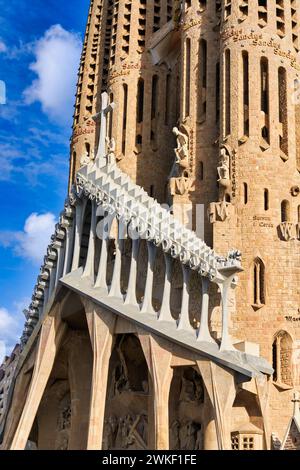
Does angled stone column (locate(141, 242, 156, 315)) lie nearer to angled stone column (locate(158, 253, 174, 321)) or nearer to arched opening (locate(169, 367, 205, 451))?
angled stone column (locate(158, 253, 174, 321))

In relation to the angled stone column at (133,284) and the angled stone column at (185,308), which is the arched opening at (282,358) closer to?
the angled stone column at (185,308)

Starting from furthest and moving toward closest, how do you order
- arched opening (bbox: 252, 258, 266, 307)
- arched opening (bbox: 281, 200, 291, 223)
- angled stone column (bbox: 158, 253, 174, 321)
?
arched opening (bbox: 281, 200, 291, 223) < arched opening (bbox: 252, 258, 266, 307) < angled stone column (bbox: 158, 253, 174, 321)

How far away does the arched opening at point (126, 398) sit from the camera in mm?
27266

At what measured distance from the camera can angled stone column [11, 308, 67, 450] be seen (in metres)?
27.4

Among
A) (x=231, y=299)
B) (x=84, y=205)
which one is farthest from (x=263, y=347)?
(x=84, y=205)

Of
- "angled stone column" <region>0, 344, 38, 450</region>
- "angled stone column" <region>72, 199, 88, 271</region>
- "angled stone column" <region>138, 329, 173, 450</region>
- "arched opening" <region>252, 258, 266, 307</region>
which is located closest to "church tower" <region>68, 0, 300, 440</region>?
"arched opening" <region>252, 258, 266, 307</region>

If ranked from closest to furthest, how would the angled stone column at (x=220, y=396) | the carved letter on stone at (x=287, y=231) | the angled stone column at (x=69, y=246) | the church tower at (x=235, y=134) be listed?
the angled stone column at (x=220, y=396)
the church tower at (x=235, y=134)
the carved letter on stone at (x=287, y=231)
the angled stone column at (x=69, y=246)

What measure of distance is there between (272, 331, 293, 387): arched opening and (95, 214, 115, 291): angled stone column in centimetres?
567

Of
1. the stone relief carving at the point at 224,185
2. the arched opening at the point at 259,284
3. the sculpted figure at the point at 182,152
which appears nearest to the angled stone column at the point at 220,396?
the arched opening at the point at 259,284

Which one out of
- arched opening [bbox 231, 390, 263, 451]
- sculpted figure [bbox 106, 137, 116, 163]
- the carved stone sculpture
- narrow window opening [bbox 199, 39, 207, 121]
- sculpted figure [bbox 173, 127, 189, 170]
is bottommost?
arched opening [bbox 231, 390, 263, 451]

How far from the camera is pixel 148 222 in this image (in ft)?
88.1

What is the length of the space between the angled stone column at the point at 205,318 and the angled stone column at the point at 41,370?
6.03 m
